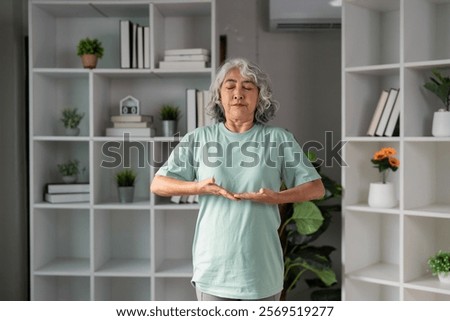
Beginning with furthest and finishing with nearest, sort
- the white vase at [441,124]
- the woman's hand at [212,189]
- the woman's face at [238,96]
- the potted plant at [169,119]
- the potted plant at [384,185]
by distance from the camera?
the potted plant at [169,119]
the potted plant at [384,185]
the white vase at [441,124]
the woman's face at [238,96]
the woman's hand at [212,189]

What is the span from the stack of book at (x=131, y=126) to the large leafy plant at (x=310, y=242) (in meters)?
0.84

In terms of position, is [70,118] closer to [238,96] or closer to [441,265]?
[238,96]

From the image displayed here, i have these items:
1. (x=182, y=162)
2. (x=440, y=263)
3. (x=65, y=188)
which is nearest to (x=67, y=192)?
(x=65, y=188)

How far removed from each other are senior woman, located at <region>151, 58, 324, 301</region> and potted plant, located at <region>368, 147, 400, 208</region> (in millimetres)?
811

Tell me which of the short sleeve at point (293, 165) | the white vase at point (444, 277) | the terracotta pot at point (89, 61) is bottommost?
the white vase at point (444, 277)

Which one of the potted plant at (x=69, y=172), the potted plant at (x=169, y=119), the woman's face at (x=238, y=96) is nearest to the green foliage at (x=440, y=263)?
the woman's face at (x=238, y=96)

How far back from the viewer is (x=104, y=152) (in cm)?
342

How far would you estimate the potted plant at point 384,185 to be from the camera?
286cm

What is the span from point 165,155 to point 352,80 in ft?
3.77

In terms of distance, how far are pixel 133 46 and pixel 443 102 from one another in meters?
1.61

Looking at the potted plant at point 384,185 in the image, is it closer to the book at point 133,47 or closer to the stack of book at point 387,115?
the stack of book at point 387,115

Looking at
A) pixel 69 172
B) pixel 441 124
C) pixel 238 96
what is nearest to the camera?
pixel 238 96

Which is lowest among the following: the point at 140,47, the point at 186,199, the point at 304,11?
the point at 186,199
